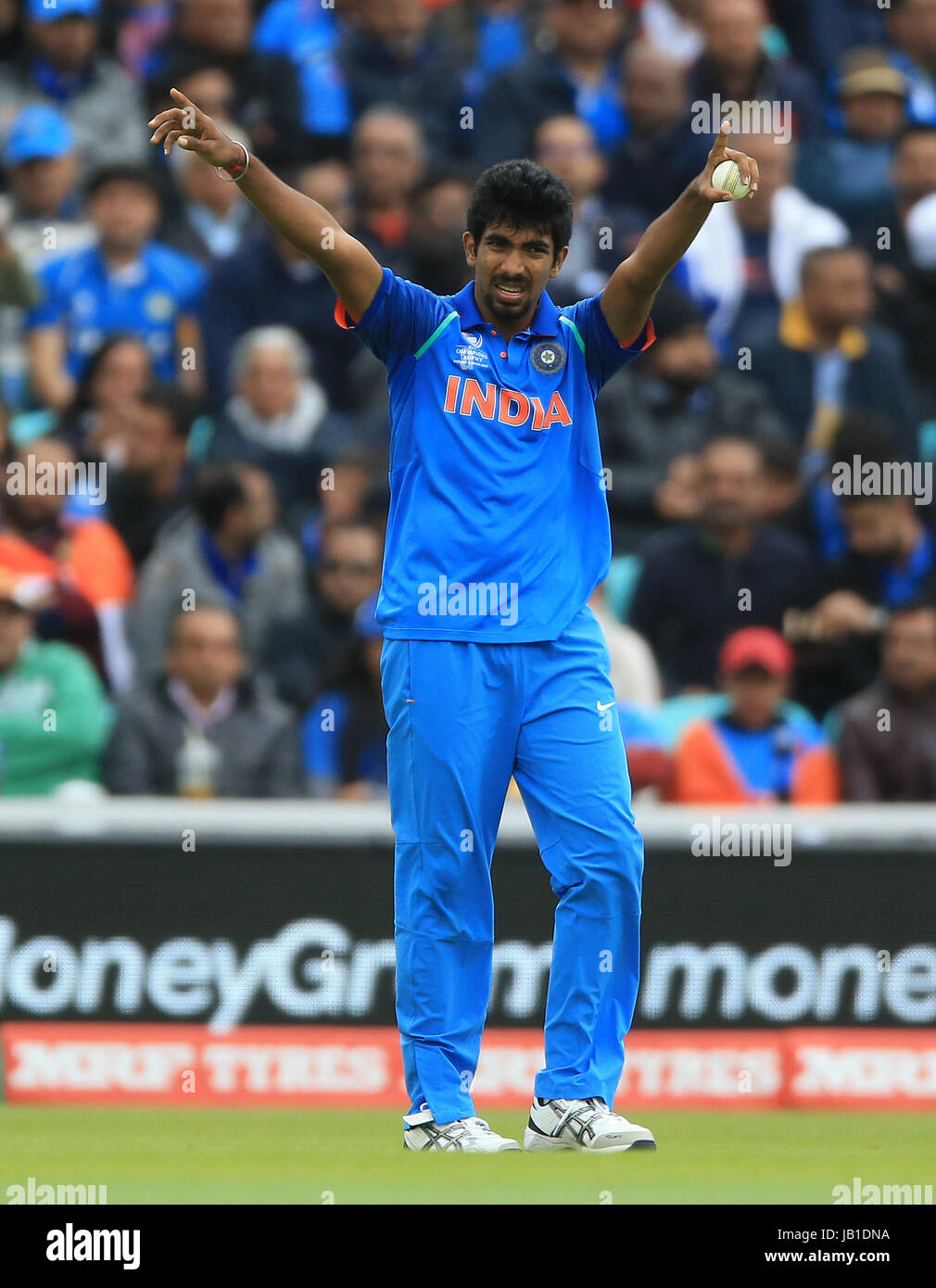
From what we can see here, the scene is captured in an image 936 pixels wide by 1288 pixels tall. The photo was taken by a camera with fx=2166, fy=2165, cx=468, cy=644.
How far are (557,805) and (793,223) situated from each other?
7319 mm

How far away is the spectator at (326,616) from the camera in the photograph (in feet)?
32.5

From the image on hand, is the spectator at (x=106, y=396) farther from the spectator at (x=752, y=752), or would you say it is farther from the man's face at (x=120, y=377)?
the spectator at (x=752, y=752)

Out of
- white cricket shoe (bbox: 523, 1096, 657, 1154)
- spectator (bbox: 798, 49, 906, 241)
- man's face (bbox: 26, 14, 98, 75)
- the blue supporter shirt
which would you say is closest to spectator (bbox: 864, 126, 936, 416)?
spectator (bbox: 798, 49, 906, 241)

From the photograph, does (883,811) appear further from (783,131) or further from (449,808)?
(783,131)

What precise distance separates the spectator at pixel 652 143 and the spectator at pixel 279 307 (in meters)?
1.81

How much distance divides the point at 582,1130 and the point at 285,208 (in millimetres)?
2411

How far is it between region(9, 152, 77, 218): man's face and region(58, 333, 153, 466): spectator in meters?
1.42

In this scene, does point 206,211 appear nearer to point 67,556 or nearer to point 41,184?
point 41,184

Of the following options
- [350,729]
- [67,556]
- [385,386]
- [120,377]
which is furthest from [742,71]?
[350,729]

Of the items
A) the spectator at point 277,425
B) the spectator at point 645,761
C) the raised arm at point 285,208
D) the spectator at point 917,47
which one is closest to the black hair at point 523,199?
the raised arm at point 285,208

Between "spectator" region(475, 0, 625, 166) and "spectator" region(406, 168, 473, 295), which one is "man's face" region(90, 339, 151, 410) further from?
"spectator" region(475, 0, 625, 166)

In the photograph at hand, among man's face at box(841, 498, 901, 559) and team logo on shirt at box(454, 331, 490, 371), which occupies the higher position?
man's face at box(841, 498, 901, 559)

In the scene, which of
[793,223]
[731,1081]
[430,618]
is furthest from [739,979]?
[793,223]

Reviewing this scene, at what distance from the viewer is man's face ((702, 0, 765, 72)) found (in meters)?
12.5
